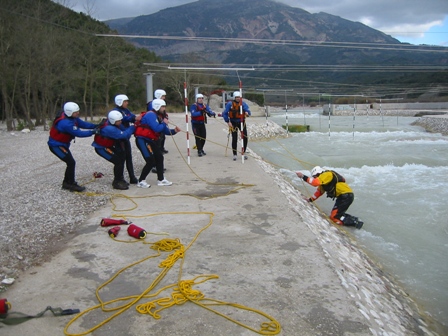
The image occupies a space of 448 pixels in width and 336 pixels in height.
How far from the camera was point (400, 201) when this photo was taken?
10.4 meters

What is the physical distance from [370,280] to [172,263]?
2.63m

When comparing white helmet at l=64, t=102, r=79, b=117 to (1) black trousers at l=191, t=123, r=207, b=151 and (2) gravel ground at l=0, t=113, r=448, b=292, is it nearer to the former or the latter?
(2) gravel ground at l=0, t=113, r=448, b=292

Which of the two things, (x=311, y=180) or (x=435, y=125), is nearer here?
(x=311, y=180)

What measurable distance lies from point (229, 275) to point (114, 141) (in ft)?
16.5

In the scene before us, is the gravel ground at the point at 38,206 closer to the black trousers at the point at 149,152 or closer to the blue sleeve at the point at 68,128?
the black trousers at the point at 149,152

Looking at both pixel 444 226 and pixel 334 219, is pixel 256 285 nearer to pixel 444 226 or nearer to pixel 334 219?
pixel 334 219

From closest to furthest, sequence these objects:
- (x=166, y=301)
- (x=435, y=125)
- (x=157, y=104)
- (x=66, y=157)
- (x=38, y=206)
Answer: (x=166, y=301)
(x=38, y=206)
(x=66, y=157)
(x=157, y=104)
(x=435, y=125)

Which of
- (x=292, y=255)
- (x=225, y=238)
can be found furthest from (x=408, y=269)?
(x=225, y=238)

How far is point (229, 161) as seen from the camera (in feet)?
39.3

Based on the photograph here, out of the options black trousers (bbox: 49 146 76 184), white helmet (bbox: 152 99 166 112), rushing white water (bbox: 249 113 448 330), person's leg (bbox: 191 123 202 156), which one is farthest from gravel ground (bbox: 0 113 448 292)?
rushing white water (bbox: 249 113 448 330)

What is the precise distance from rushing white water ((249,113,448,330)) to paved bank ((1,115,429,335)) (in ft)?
1.99

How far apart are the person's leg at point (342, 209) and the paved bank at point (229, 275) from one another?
784 millimetres

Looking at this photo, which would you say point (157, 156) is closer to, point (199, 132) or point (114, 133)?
point (114, 133)

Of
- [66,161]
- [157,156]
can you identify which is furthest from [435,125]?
[66,161]
